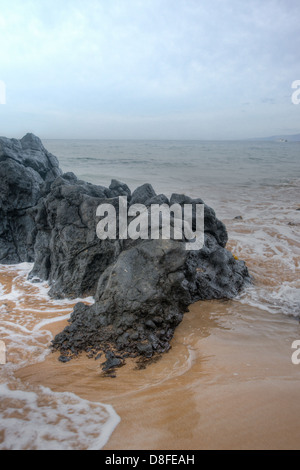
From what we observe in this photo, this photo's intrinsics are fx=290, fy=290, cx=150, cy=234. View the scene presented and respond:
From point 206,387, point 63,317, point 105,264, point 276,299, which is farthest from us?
point 105,264

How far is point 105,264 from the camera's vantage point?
578cm

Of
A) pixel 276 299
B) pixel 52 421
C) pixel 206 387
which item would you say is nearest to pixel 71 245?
pixel 52 421

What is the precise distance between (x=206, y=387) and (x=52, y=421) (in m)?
1.56

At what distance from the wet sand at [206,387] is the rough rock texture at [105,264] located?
0.31 meters

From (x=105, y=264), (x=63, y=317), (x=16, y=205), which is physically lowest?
(x=63, y=317)

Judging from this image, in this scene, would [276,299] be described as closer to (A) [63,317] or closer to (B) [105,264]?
(B) [105,264]

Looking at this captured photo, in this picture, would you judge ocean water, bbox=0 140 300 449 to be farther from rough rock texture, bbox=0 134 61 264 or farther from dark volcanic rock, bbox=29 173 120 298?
rough rock texture, bbox=0 134 61 264

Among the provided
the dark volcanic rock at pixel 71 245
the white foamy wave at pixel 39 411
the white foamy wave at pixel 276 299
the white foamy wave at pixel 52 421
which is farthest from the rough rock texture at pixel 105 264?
the white foamy wave at pixel 52 421

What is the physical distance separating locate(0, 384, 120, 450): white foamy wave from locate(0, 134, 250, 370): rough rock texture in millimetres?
699

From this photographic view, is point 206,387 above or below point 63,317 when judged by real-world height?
above

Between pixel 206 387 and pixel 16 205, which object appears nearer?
pixel 206 387

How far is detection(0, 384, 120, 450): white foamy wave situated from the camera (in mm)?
2416

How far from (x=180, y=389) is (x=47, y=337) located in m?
2.31
